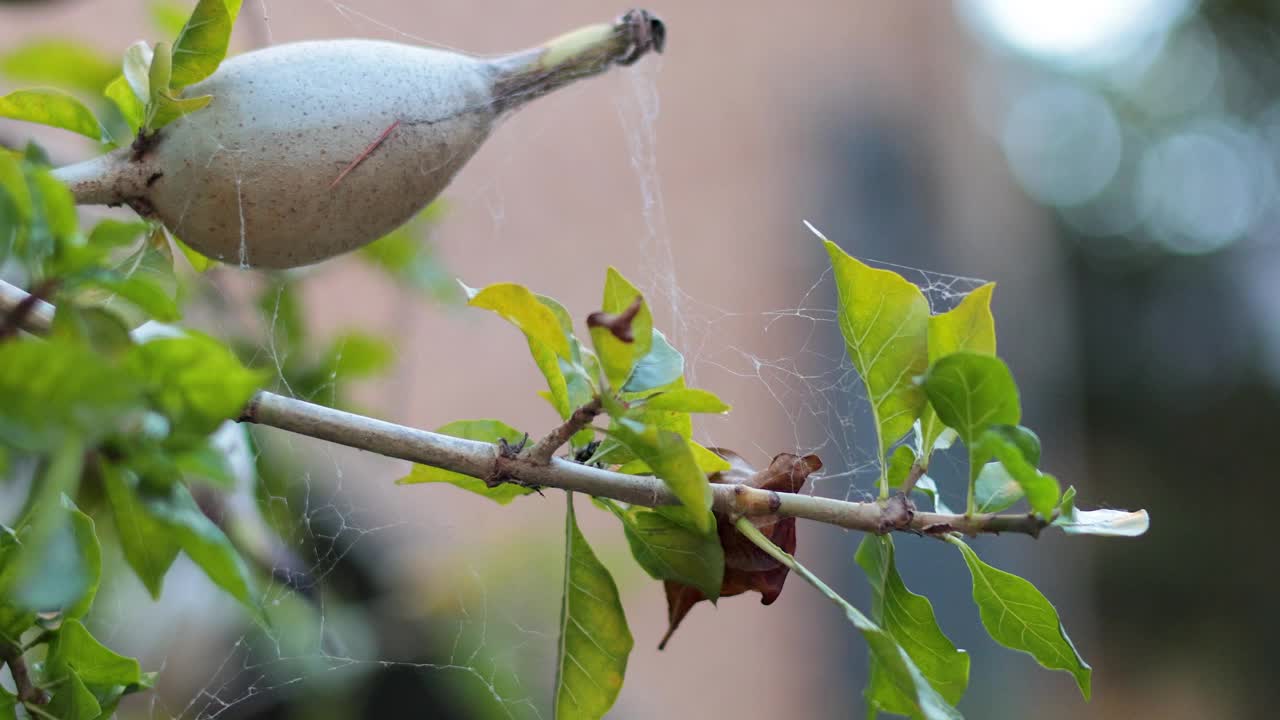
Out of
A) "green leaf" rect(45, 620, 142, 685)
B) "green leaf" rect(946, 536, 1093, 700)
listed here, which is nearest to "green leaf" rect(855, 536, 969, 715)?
"green leaf" rect(946, 536, 1093, 700)

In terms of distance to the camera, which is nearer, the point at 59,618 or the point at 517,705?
the point at 59,618

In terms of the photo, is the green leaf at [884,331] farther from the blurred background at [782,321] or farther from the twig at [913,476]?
the blurred background at [782,321]

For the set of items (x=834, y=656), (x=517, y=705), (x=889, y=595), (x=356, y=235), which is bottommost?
(x=834, y=656)

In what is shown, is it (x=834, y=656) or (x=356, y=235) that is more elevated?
(x=356, y=235)

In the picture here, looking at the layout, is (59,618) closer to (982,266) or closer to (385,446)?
(385,446)

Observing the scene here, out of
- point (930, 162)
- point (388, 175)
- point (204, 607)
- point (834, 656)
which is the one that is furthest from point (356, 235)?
point (930, 162)

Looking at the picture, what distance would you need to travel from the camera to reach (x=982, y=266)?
2.89m

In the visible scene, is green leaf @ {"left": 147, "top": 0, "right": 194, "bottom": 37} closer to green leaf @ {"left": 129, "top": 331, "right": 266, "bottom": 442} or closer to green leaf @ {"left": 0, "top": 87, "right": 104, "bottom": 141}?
green leaf @ {"left": 0, "top": 87, "right": 104, "bottom": 141}

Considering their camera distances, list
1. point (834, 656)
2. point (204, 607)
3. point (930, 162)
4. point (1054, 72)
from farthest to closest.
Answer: point (1054, 72) → point (930, 162) → point (834, 656) → point (204, 607)

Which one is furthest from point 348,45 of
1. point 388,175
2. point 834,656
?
point 834,656

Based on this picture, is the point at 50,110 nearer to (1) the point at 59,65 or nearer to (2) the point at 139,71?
(2) the point at 139,71

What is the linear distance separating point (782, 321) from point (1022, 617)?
185cm

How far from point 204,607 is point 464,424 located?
1.24ft

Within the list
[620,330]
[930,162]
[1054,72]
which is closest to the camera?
[620,330]
